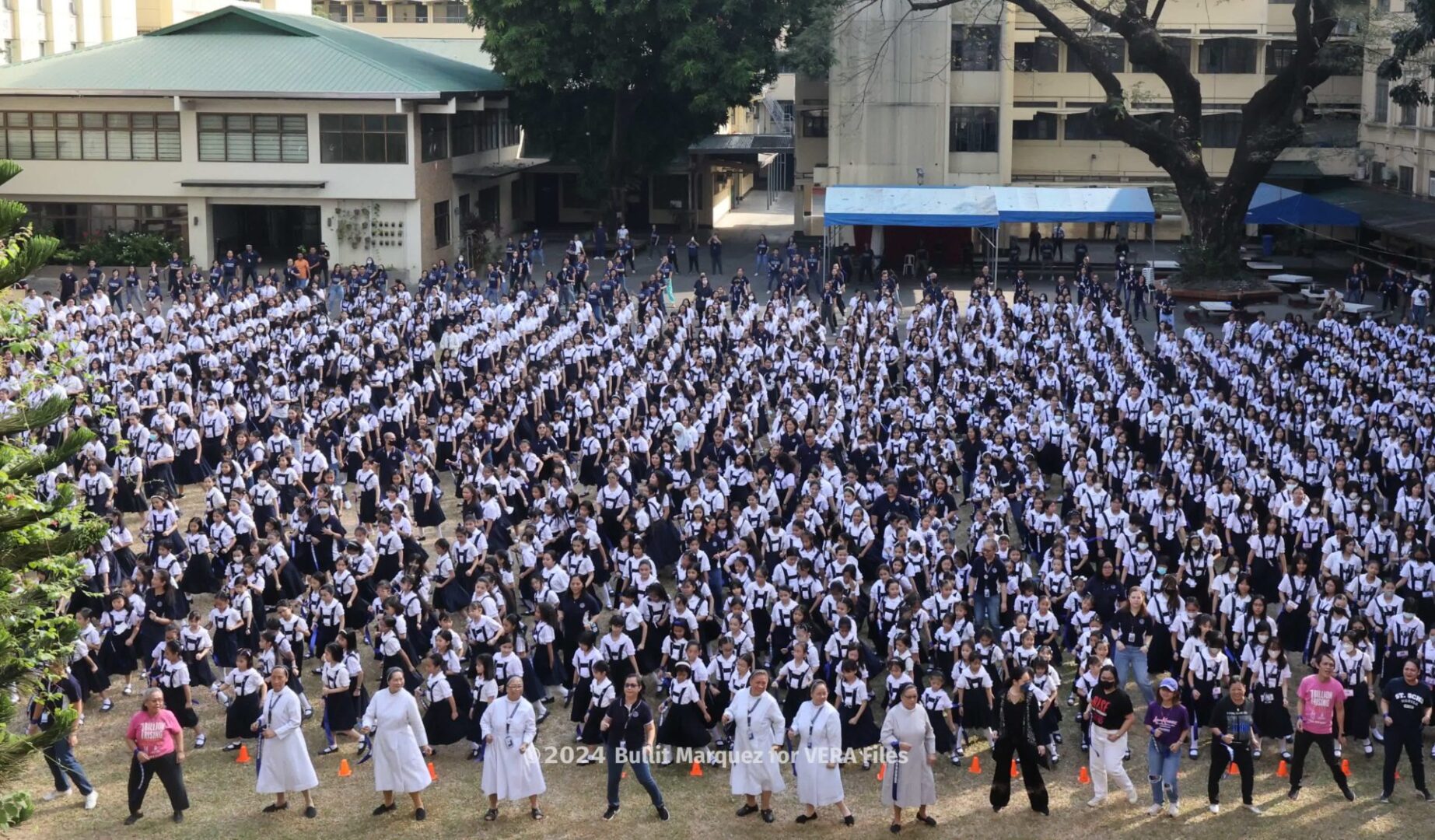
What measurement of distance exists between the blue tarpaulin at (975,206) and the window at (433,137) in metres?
9.83

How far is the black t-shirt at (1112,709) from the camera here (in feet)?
34.6

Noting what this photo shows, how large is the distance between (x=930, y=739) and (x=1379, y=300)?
26.8 m

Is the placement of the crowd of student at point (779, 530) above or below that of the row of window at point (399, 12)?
below

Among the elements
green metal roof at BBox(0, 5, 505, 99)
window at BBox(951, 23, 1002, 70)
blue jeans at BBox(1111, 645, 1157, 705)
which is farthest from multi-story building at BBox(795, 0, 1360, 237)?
blue jeans at BBox(1111, 645, 1157, 705)

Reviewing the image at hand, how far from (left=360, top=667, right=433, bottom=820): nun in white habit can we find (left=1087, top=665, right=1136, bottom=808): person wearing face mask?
4594 millimetres

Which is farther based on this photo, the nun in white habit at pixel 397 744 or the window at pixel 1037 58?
the window at pixel 1037 58

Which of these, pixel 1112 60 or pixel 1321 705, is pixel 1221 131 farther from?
pixel 1321 705

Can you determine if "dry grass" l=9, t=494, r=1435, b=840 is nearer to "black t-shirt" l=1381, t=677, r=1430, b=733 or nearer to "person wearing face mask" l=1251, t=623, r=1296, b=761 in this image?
"person wearing face mask" l=1251, t=623, r=1296, b=761

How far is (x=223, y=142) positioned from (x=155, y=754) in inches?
1099

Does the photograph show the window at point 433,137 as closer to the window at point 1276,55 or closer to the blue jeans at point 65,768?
the window at point 1276,55

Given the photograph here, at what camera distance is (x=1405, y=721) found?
35.0ft

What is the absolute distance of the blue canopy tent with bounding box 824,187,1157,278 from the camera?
3262cm

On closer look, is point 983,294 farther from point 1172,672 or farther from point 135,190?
point 135,190

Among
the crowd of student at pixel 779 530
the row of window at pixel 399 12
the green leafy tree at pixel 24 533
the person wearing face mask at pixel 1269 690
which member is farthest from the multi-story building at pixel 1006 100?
the row of window at pixel 399 12
